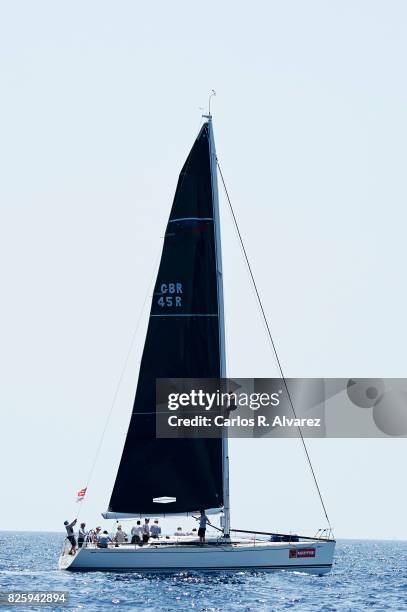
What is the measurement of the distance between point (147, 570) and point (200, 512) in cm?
391

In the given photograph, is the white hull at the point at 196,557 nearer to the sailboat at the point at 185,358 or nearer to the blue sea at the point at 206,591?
the blue sea at the point at 206,591

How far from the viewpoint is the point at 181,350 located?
163 feet

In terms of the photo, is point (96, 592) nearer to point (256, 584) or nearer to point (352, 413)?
point (256, 584)

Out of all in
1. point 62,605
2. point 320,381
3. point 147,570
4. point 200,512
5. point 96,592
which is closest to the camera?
point 62,605

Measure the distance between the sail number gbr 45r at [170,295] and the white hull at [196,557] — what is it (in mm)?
9650

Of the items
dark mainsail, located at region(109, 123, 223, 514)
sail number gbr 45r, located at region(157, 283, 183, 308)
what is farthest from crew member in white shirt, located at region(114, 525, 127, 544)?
sail number gbr 45r, located at region(157, 283, 183, 308)

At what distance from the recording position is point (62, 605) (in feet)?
126

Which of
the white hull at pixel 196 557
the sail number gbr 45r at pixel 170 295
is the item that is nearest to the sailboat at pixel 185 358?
the sail number gbr 45r at pixel 170 295

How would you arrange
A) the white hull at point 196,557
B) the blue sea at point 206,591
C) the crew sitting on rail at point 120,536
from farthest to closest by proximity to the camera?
the crew sitting on rail at point 120,536
the white hull at point 196,557
the blue sea at point 206,591

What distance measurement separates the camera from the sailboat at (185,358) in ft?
159

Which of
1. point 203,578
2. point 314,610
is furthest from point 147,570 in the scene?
point 314,610

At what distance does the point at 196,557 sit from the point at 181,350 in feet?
28.4

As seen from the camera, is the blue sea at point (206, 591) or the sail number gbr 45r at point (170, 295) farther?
the sail number gbr 45r at point (170, 295)

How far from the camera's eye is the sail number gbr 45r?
49625 millimetres
